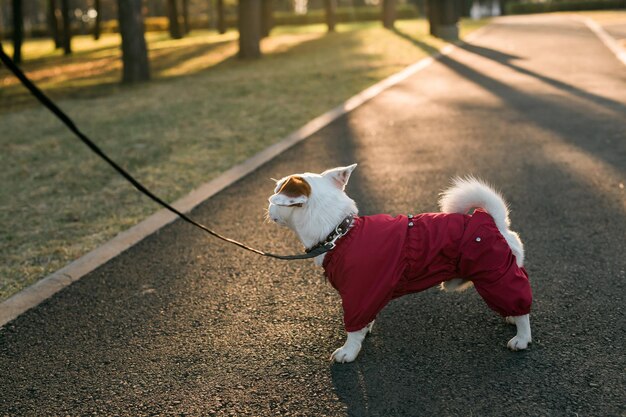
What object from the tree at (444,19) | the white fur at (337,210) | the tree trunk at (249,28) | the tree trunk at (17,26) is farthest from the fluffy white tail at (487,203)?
the tree trunk at (17,26)

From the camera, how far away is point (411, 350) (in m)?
3.67

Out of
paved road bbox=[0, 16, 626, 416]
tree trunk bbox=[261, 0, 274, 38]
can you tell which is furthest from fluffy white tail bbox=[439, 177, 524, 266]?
tree trunk bbox=[261, 0, 274, 38]

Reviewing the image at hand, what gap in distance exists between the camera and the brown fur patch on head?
130 inches

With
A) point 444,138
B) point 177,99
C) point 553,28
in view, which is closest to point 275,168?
point 444,138

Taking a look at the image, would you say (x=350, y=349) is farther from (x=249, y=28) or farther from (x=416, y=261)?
(x=249, y=28)

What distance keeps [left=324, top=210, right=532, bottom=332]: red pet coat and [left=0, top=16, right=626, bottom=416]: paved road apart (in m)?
0.35

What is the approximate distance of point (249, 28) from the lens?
21.6m

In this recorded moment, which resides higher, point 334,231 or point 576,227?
point 334,231

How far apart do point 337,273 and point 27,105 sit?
47.1 ft

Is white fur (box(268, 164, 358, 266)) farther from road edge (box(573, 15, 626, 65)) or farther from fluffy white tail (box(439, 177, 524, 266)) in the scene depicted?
road edge (box(573, 15, 626, 65))

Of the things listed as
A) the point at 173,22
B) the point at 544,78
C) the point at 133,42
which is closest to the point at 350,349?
the point at 544,78

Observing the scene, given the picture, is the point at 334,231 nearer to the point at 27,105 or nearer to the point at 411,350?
the point at 411,350

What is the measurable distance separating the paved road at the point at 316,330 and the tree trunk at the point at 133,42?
1121 cm

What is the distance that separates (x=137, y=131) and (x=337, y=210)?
26.6 ft
